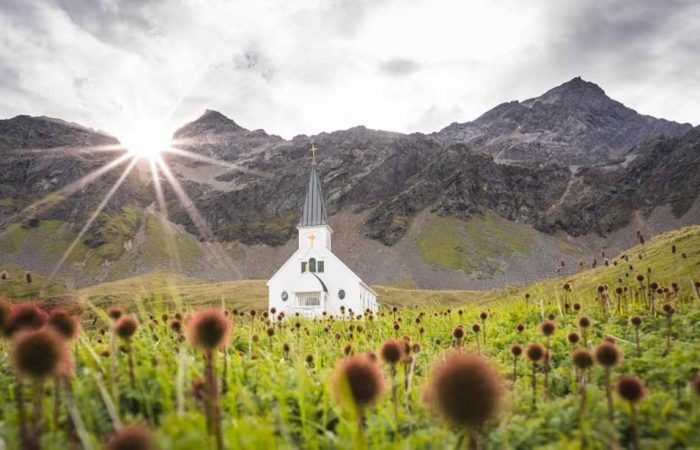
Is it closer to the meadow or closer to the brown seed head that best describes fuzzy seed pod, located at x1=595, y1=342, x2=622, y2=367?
the meadow

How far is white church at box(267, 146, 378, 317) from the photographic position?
176ft

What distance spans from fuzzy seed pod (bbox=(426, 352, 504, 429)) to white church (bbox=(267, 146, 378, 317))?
4964 cm

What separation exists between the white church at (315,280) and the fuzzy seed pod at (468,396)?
163 ft

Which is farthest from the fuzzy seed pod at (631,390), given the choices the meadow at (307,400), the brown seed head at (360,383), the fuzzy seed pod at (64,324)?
the fuzzy seed pod at (64,324)

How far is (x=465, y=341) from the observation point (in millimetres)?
9102

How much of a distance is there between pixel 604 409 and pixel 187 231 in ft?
631

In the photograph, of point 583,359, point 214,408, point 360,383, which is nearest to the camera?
point 214,408

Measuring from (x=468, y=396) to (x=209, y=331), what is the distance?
1.57m

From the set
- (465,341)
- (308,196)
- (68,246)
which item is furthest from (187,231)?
(465,341)

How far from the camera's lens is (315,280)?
5356 centimetres

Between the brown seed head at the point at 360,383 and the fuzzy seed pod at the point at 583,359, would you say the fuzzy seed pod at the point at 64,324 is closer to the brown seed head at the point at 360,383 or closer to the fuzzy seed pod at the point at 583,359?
the brown seed head at the point at 360,383

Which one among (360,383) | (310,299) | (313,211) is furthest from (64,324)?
(313,211)

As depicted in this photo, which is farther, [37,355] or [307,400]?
[307,400]

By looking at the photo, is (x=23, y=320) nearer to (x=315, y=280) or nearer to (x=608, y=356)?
(x=608, y=356)
